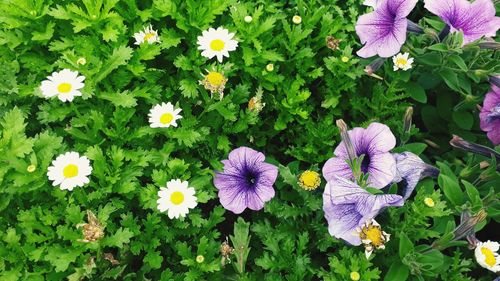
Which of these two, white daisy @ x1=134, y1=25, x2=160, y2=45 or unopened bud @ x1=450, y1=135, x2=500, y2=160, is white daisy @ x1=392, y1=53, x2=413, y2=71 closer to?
unopened bud @ x1=450, y1=135, x2=500, y2=160

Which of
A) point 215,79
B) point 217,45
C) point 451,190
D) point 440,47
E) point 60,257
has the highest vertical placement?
point 217,45

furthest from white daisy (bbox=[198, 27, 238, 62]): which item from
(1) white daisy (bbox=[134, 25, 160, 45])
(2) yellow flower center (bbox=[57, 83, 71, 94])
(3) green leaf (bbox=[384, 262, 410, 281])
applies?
(3) green leaf (bbox=[384, 262, 410, 281])

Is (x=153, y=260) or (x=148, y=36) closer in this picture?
(x=153, y=260)

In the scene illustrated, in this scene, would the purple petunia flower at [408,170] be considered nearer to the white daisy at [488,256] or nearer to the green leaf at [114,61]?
the white daisy at [488,256]

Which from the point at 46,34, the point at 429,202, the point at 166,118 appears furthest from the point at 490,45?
the point at 46,34

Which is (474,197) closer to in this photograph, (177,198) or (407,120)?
(407,120)

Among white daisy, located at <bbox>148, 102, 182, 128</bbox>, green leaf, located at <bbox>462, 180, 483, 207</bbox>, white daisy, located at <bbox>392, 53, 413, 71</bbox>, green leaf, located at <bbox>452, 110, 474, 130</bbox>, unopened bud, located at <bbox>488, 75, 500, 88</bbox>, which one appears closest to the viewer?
green leaf, located at <bbox>462, 180, 483, 207</bbox>
